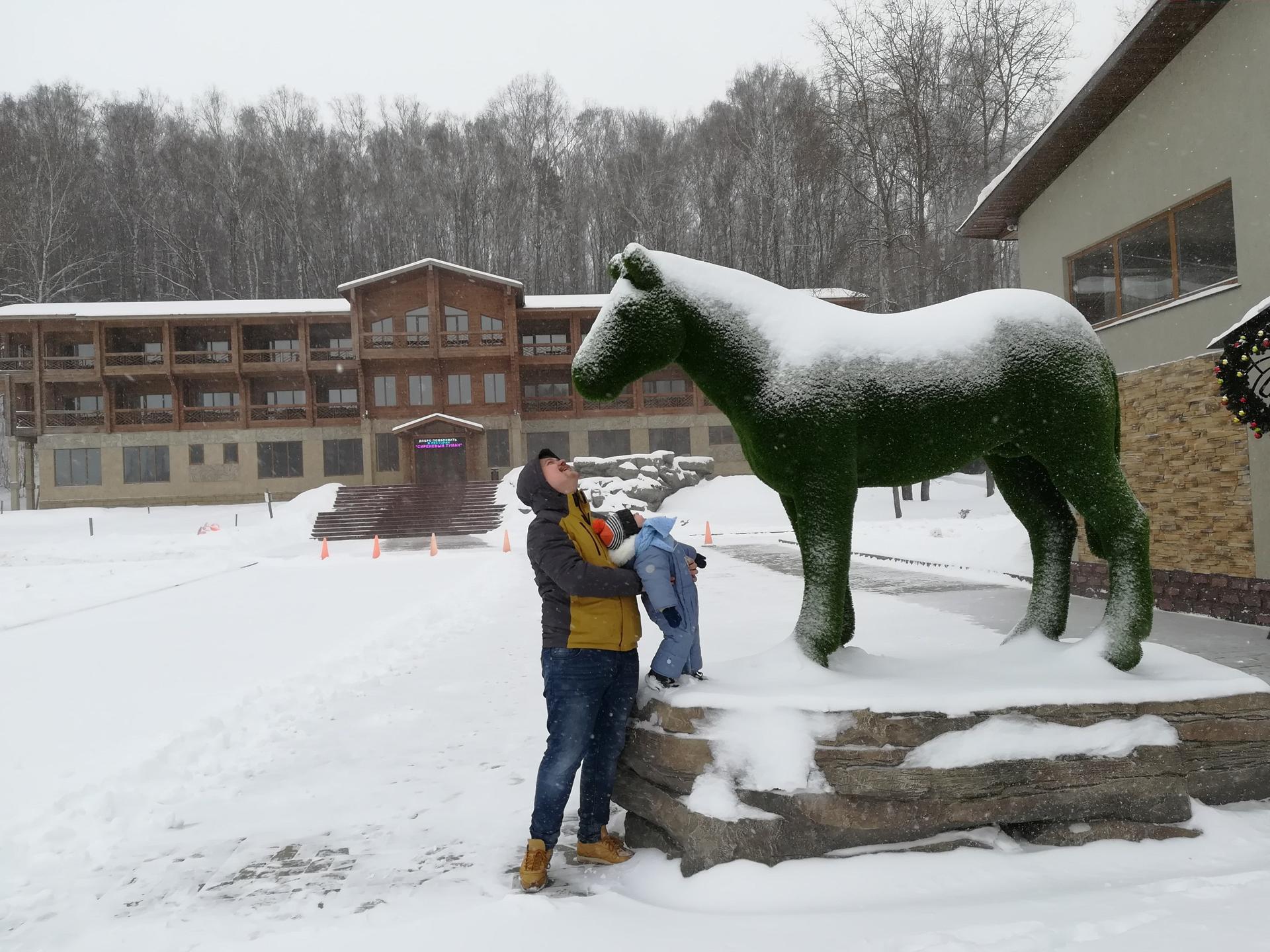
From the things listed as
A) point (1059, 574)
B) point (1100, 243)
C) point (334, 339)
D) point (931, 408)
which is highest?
point (334, 339)

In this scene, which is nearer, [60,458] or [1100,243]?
[1100,243]

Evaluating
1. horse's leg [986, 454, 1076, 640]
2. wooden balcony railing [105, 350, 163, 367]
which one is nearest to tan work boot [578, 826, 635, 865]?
horse's leg [986, 454, 1076, 640]

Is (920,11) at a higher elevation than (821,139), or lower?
higher

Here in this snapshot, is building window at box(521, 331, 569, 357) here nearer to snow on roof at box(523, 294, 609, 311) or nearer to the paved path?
snow on roof at box(523, 294, 609, 311)

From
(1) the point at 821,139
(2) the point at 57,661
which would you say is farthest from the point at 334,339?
(2) the point at 57,661

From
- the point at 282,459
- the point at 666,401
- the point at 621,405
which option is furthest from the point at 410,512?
the point at 666,401

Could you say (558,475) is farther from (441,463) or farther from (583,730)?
(441,463)

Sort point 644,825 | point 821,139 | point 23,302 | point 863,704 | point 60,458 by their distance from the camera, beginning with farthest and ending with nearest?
point 23,302
point 60,458
point 821,139
point 644,825
point 863,704

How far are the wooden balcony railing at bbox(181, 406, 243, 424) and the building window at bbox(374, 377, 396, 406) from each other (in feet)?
19.4

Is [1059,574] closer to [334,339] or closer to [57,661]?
[57,661]

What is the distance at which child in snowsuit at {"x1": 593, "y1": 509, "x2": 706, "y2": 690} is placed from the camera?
11.2 ft

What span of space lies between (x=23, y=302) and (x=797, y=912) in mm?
52116

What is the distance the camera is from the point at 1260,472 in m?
8.25

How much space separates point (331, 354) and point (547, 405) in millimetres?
9843
